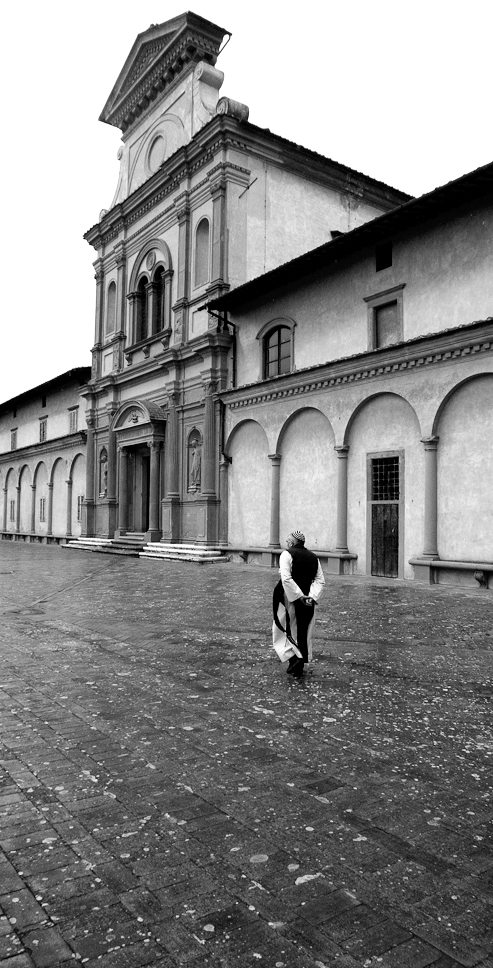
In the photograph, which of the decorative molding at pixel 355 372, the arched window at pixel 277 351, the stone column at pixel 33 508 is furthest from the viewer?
the stone column at pixel 33 508

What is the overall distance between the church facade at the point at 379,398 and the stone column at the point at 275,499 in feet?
0.15

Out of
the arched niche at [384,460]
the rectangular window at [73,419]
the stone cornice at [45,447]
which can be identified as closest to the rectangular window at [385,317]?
the arched niche at [384,460]

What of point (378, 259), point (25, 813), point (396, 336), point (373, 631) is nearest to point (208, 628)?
point (373, 631)

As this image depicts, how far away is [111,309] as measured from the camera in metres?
Result: 32.9

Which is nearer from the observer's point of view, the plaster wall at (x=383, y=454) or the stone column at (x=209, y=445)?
the plaster wall at (x=383, y=454)

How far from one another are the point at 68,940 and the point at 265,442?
64.6ft

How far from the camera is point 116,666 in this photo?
23.7ft

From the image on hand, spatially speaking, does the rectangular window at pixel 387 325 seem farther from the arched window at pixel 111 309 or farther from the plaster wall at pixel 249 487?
the arched window at pixel 111 309

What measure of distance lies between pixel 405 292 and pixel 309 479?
5892 mm

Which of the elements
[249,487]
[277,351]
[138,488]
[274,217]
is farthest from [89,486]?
[274,217]

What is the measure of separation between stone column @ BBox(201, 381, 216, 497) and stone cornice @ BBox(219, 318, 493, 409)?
146 cm

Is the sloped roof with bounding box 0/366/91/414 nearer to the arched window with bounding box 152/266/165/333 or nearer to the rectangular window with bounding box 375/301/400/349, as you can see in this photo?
the arched window with bounding box 152/266/165/333

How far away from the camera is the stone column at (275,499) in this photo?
21.0m

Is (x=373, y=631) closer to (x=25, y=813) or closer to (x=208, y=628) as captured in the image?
(x=208, y=628)
